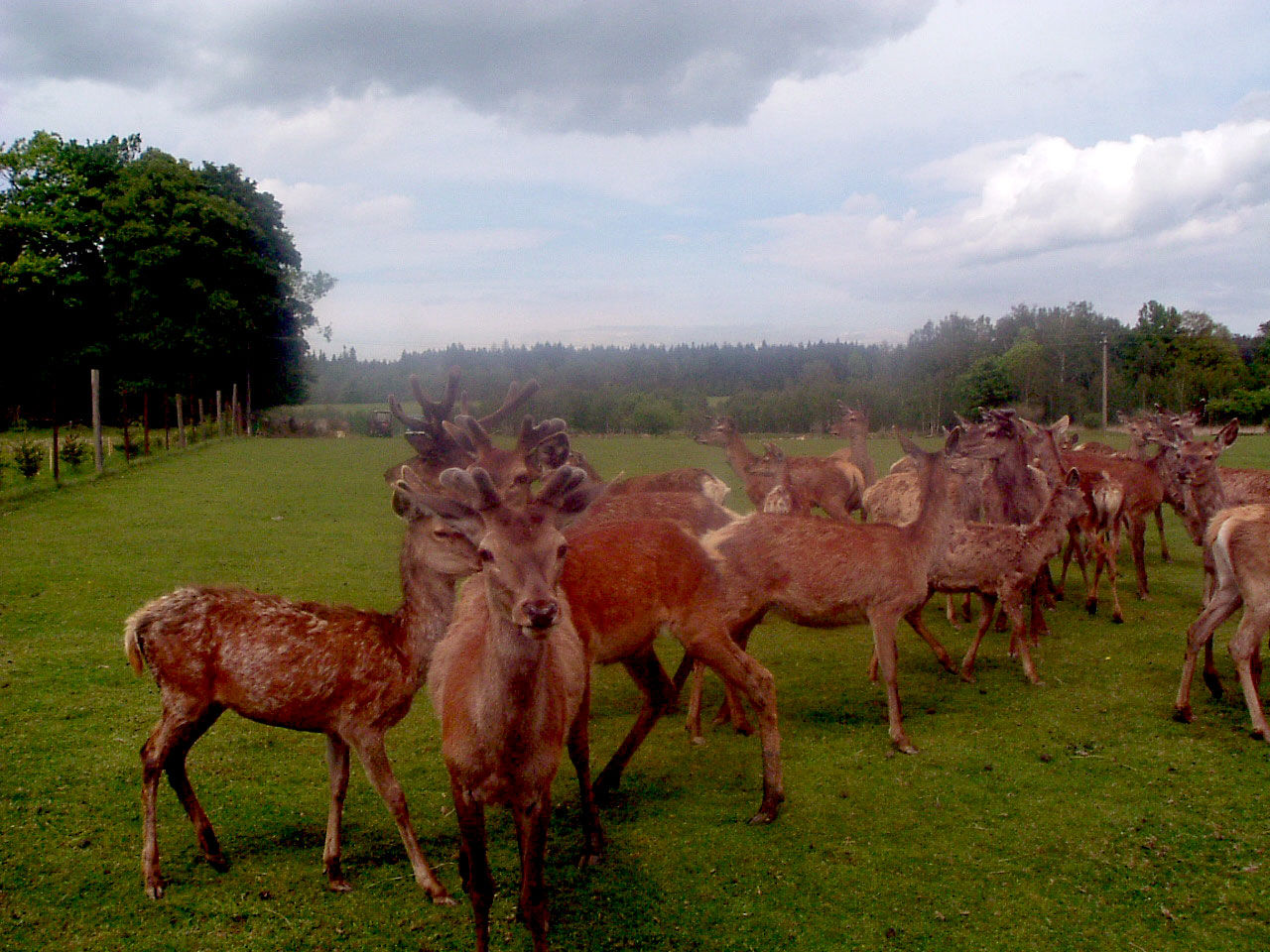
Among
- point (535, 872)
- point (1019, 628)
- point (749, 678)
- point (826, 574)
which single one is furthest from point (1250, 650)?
point (535, 872)

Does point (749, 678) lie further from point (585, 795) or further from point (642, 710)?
point (585, 795)

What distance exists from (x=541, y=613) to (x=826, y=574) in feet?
13.2

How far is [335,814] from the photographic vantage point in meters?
4.79

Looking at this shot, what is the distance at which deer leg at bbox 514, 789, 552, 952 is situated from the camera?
410 cm

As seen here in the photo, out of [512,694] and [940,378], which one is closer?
[512,694]

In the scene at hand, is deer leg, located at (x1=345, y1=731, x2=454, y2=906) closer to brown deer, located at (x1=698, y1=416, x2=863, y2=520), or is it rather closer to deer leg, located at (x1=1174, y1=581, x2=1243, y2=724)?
deer leg, located at (x1=1174, y1=581, x2=1243, y2=724)

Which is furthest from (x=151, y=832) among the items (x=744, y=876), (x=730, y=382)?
(x=730, y=382)

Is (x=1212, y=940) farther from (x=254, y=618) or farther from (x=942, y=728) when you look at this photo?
(x=254, y=618)

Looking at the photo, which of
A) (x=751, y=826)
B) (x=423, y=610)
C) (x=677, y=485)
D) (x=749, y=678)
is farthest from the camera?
(x=677, y=485)

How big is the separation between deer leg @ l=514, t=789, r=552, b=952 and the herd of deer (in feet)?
0.03

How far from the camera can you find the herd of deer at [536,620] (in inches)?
158

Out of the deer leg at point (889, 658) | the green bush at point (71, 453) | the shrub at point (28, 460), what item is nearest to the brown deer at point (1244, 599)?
the deer leg at point (889, 658)

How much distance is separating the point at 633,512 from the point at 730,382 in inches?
2666

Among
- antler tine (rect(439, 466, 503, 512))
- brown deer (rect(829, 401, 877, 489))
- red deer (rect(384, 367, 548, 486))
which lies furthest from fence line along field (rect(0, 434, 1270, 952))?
brown deer (rect(829, 401, 877, 489))
